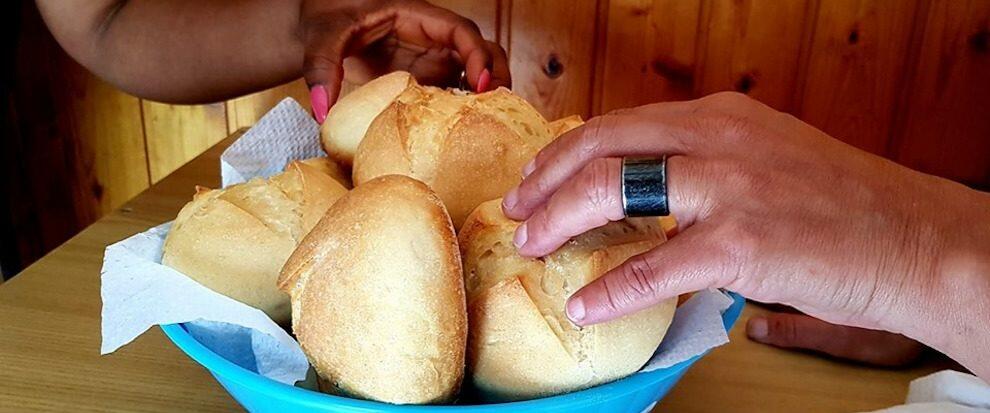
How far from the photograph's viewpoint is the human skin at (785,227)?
44 centimetres

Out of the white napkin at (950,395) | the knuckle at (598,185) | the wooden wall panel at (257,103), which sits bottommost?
the wooden wall panel at (257,103)

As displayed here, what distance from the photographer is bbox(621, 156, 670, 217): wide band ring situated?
1.47 ft

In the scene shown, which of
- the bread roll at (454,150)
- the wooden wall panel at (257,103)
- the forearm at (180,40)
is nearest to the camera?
the bread roll at (454,150)

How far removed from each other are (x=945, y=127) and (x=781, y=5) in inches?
14.4

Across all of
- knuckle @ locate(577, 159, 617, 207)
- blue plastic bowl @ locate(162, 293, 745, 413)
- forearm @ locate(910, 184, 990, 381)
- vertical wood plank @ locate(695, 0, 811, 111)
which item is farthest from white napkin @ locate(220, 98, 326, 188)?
vertical wood plank @ locate(695, 0, 811, 111)

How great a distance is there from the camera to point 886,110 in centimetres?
146

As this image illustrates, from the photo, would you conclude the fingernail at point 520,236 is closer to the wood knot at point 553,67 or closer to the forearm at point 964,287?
the forearm at point 964,287

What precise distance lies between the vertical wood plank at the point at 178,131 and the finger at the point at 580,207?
138cm

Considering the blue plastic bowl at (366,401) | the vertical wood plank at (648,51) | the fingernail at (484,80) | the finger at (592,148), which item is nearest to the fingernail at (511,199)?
the finger at (592,148)

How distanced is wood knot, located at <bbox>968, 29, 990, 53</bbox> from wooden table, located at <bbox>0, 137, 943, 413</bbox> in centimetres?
88

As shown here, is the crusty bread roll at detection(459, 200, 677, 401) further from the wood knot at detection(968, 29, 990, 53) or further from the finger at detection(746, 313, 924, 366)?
the wood knot at detection(968, 29, 990, 53)

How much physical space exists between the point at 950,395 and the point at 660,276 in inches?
12.4

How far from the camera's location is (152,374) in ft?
2.15

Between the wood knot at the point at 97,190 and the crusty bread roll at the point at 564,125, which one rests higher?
the crusty bread roll at the point at 564,125
